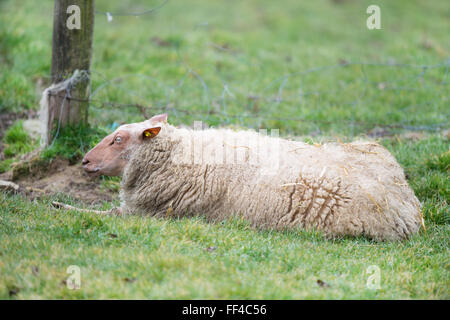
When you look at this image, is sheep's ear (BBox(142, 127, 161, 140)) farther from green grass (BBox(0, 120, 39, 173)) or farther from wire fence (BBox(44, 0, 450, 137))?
green grass (BBox(0, 120, 39, 173))

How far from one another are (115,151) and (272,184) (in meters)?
1.53

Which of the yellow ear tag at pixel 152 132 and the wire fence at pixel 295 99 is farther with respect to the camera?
the wire fence at pixel 295 99

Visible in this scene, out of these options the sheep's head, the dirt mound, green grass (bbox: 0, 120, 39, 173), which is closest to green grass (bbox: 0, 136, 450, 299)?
the sheep's head

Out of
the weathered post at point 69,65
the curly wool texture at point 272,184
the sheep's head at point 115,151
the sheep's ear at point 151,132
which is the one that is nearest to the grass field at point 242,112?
the curly wool texture at point 272,184

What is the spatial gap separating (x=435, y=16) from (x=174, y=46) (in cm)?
890

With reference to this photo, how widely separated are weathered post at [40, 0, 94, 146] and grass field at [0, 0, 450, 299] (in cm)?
30

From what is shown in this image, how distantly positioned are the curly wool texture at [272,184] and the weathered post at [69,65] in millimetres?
1398

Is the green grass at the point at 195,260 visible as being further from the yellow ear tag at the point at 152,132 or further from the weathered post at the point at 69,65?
the weathered post at the point at 69,65

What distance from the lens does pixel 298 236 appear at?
4.20m

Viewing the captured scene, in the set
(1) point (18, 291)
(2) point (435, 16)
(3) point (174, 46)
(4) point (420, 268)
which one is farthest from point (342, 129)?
(2) point (435, 16)

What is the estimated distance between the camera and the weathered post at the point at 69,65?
18.0ft

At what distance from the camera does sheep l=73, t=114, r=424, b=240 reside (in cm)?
427

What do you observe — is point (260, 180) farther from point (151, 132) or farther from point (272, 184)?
point (151, 132)

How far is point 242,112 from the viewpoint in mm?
7590
